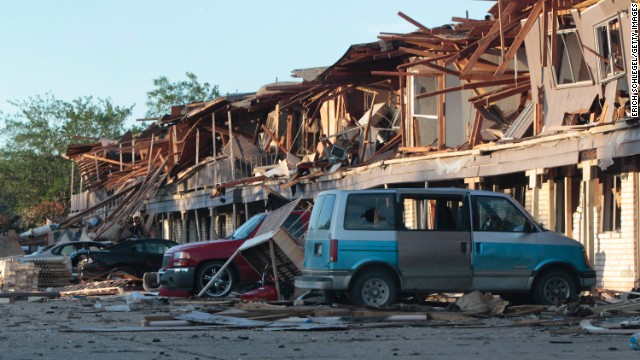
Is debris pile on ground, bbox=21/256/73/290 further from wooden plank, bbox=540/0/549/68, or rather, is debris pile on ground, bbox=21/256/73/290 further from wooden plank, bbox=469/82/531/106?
wooden plank, bbox=540/0/549/68

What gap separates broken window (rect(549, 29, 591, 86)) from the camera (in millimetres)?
22222

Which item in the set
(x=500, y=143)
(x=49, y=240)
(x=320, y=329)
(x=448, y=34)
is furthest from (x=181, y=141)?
(x=320, y=329)

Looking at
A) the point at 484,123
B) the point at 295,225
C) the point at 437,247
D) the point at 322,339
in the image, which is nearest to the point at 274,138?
the point at 484,123

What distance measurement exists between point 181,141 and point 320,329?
1266 inches

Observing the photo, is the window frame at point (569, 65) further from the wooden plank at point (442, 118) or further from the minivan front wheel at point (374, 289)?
the minivan front wheel at point (374, 289)

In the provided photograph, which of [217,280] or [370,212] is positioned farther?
[217,280]

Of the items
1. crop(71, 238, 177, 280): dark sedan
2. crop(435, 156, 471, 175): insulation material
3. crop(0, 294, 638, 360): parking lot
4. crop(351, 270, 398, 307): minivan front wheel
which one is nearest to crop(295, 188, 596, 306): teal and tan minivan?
crop(351, 270, 398, 307): minivan front wheel

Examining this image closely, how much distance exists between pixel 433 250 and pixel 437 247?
8cm

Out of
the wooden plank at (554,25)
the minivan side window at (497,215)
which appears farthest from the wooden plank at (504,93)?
the minivan side window at (497,215)

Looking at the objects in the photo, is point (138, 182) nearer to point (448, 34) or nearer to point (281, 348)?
point (448, 34)

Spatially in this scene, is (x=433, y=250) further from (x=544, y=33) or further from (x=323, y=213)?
(x=544, y=33)

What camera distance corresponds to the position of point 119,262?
1174 inches

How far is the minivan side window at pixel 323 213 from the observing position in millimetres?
16859

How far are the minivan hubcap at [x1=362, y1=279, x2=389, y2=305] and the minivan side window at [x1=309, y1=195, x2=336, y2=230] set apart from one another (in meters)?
1.01
